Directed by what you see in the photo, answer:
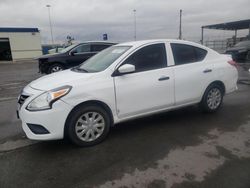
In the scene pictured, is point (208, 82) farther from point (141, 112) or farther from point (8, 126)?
point (8, 126)

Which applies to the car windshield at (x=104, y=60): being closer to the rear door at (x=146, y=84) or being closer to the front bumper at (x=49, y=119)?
the rear door at (x=146, y=84)

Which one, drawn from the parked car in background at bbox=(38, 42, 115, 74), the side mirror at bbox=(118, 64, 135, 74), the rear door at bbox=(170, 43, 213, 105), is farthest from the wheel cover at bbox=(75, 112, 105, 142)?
the parked car in background at bbox=(38, 42, 115, 74)

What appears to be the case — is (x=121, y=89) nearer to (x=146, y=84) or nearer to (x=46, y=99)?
(x=146, y=84)

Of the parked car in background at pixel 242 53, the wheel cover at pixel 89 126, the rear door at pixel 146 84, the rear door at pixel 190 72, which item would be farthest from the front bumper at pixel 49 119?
the parked car in background at pixel 242 53

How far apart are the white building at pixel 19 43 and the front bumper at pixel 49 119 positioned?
29.2 metres

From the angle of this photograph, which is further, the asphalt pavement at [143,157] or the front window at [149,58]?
the front window at [149,58]

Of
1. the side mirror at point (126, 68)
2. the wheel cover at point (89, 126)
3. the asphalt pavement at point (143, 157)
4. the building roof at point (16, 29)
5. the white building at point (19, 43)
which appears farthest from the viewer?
the white building at point (19, 43)

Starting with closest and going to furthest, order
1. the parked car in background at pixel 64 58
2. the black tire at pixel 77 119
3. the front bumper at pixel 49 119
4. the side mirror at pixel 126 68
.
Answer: the front bumper at pixel 49 119, the black tire at pixel 77 119, the side mirror at pixel 126 68, the parked car in background at pixel 64 58

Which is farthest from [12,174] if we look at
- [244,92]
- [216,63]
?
[244,92]

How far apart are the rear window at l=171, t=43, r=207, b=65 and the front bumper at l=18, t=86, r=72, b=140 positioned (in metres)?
2.33

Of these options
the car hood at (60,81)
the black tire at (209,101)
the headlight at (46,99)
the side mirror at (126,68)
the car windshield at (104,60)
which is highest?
the car windshield at (104,60)

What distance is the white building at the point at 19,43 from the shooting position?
93.9 feet

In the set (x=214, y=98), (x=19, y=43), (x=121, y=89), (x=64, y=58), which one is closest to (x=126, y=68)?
(x=121, y=89)

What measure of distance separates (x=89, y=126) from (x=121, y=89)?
31.1 inches
